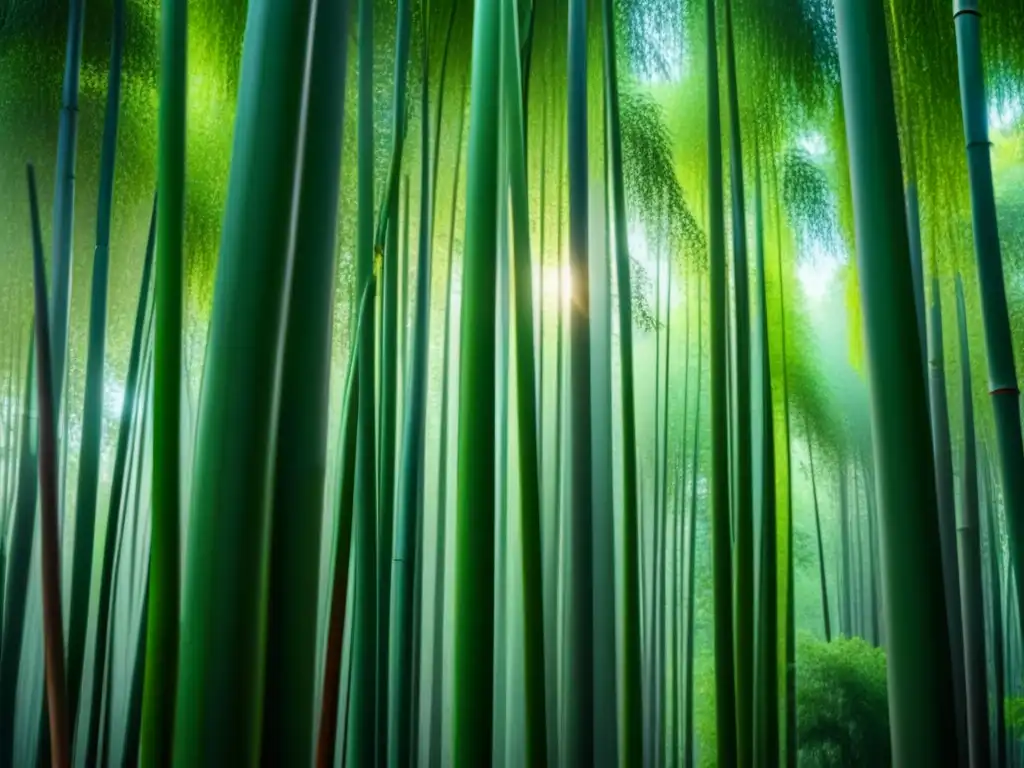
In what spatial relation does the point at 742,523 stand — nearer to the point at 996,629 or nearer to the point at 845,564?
the point at 996,629

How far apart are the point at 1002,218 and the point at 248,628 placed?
15.1 ft

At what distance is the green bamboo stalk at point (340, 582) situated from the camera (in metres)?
0.56

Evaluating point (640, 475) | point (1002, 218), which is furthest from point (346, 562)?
point (640, 475)

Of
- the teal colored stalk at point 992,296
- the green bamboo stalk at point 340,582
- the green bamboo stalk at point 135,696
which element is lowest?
the green bamboo stalk at point 135,696

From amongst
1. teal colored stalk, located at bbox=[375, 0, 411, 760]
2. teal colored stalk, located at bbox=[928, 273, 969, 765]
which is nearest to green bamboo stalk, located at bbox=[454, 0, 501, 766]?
teal colored stalk, located at bbox=[375, 0, 411, 760]

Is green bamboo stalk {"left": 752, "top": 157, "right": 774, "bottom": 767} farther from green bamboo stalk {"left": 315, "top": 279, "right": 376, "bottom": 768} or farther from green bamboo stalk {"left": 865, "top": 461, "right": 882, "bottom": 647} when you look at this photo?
green bamboo stalk {"left": 865, "top": 461, "right": 882, "bottom": 647}

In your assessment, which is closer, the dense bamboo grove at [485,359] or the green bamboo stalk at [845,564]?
the dense bamboo grove at [485,359]

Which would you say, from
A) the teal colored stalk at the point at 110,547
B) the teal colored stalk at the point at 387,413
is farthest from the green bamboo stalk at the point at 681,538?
the teal colored stalk at the point at 387,413

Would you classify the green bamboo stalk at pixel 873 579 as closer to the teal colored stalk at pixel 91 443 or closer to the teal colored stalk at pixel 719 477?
the teal colored stalk at pixel 719 477

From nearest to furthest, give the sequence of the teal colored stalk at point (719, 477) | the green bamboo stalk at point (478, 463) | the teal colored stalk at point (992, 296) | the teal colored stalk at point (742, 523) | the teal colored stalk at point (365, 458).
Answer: the green bamboo stalk at point (478, 463), the teal colored stalk at point (365, 458), the teal colored stalk at point (992, 296), the teal colored stalk at point (719, 477), the teal colored stalk at point (742, 523)

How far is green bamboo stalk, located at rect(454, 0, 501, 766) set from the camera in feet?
2.33

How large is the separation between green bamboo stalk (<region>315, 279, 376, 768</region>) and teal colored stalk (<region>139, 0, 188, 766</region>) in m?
0.10

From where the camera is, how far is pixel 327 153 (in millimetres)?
491

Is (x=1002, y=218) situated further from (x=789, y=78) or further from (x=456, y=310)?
(x=456, y=310)
